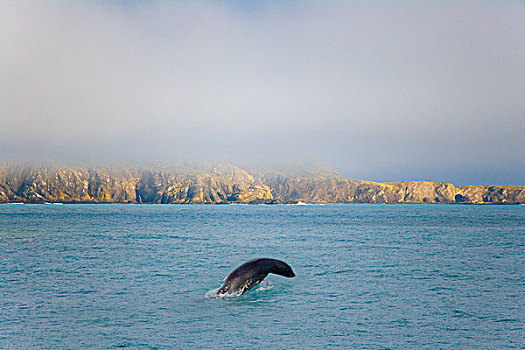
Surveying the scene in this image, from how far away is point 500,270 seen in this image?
3488cm

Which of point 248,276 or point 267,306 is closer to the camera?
point 267,306

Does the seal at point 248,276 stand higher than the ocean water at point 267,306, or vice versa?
the seal at point 248,276

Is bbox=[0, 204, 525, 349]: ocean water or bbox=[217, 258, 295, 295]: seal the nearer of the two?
bbox=[0, 204, 525, 349]: ocean water

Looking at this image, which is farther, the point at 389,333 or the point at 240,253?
the point at 240,253

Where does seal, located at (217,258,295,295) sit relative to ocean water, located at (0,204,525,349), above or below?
above

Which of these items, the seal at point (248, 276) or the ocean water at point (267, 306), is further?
the seal at point (248, 276)

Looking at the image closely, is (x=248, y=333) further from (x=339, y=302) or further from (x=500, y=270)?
(x=500, y=270)

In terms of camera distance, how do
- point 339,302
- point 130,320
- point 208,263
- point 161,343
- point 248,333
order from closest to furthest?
point 161,343 → point 248,333 → point 130,320 → point 339,302 → point 208,263

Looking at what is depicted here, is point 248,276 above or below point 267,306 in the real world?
above

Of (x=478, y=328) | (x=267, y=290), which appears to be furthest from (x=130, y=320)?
(x=478, y=328)

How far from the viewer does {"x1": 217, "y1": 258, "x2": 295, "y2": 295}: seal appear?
24.9 meters

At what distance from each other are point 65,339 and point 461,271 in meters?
28.2

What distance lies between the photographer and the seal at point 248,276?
2492 cm

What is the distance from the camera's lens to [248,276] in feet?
83.6
